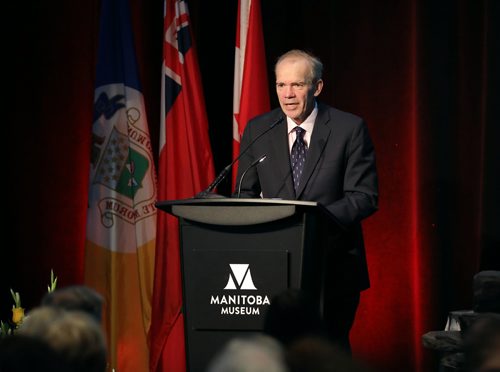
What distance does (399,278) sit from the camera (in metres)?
5.62

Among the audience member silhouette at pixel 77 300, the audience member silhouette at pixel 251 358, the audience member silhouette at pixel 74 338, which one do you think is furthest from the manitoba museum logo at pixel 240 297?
the audience member silhouette at pixel 251 358

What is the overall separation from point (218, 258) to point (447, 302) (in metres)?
2.58

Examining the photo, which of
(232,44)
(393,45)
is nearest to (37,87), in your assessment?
(232,44)

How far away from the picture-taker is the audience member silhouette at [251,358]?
5.60ft

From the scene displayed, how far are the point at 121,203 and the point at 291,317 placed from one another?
2.92 m

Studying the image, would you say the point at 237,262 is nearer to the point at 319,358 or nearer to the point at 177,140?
the point at 319,358

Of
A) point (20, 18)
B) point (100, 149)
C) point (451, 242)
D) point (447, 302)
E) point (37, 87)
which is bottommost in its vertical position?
point (447, 302)

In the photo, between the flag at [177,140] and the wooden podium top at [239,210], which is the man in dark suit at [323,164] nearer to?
the wooden podium top at [239,210]

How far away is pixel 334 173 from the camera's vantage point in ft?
12.1

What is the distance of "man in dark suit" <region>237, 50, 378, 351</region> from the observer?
3678 mm

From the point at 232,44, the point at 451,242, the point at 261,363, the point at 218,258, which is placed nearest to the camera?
the point at 261,363

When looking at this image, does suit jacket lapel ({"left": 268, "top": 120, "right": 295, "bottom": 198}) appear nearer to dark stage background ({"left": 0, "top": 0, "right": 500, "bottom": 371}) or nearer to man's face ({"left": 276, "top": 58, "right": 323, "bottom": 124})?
man's face ({"left": 276, "top": 58, "right": 323, "bottom": 124})

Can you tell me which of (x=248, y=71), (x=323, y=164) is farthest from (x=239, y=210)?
(x=248, y=71)

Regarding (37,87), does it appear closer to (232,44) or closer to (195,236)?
(232,44)
